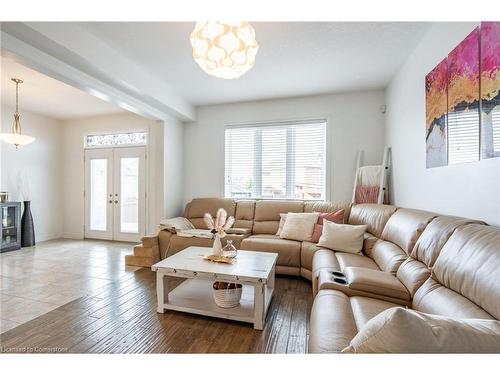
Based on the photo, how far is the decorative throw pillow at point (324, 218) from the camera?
309 cm

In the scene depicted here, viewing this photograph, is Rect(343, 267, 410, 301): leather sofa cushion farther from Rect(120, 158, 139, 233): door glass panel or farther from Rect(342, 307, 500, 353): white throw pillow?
Rect(120, 158, 139, 233): door glass panel

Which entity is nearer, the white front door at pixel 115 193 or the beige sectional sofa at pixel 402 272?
the beige sectional sofa at pixel 402 272

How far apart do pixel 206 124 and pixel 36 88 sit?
261 centimetres

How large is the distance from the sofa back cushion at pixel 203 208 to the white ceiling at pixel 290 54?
71.6 inches

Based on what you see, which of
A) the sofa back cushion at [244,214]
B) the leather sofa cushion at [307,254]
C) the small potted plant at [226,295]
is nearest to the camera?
the small potted plant at [226,295]

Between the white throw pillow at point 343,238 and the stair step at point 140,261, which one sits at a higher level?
the white throw pillow at point 343,238

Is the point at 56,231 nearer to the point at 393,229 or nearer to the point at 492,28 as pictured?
the point at 393,229

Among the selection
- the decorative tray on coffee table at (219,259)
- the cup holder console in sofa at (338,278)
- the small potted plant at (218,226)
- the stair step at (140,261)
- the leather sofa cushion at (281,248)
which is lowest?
the stair step at (140,261)

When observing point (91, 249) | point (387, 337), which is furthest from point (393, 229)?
point (91, 249)

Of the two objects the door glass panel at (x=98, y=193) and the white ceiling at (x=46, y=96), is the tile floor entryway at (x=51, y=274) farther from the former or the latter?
the white ceiling at (x=46, y=96)

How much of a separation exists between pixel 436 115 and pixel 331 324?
2.03 m

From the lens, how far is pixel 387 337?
24.5 inches

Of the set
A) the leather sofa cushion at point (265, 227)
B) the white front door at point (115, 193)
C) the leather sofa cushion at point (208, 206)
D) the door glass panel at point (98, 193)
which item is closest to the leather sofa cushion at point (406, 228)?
the leather sofa cushion at point (265, 227)
